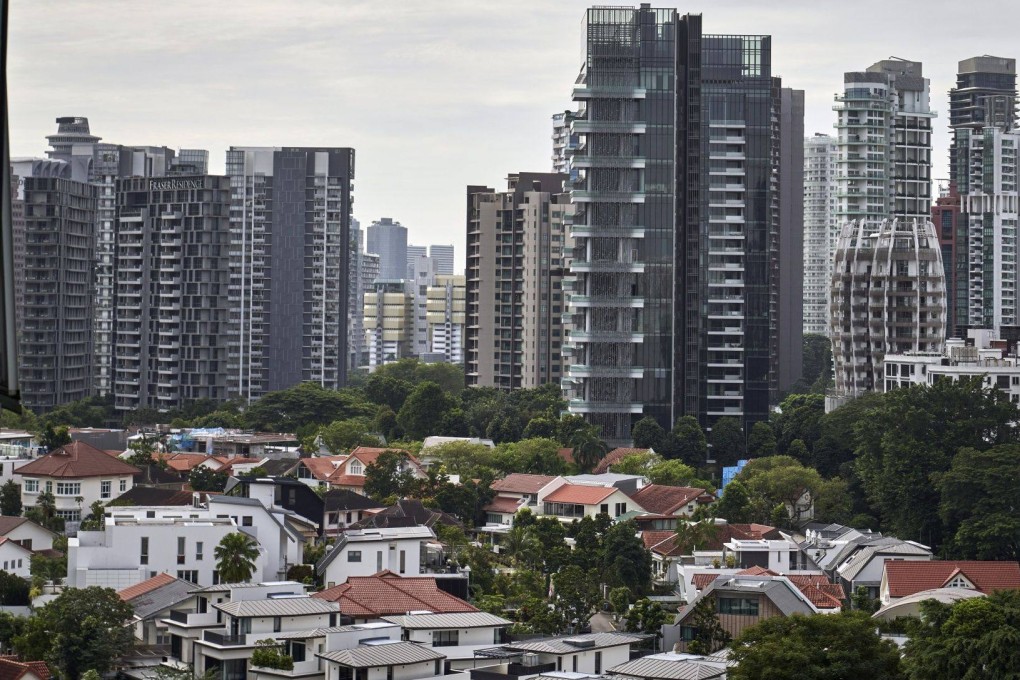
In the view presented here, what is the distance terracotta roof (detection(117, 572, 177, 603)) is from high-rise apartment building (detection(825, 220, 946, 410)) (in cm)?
4530

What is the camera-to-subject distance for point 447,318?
17388 cm

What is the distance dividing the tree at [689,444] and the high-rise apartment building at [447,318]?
10398 centimetres

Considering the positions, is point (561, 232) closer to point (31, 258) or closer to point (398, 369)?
point (398, 369)

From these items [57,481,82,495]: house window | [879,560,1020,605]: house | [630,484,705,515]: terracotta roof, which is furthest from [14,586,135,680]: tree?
[630,484,705,515]: terracotta roof

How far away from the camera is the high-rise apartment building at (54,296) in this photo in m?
94.9

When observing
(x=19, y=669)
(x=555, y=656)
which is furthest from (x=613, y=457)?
(x=19, y=669)

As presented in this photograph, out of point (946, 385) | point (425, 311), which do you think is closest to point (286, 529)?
point (946, 385)

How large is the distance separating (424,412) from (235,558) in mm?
35453

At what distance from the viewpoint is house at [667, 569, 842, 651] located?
33844mm

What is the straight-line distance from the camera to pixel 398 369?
106250 mm

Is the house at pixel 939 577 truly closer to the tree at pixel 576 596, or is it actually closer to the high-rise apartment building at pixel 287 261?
the tree at pixel 576 596

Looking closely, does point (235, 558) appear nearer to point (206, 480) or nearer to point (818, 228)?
point (206, 480)

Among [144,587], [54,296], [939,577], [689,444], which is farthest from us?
[54,296]

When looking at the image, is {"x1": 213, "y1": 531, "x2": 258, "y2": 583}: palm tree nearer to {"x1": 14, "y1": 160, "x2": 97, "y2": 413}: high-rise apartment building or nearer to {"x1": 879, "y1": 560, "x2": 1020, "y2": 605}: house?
{"x1": 879, "y1": 560, "x2": 1020, "y2": 605}: house
